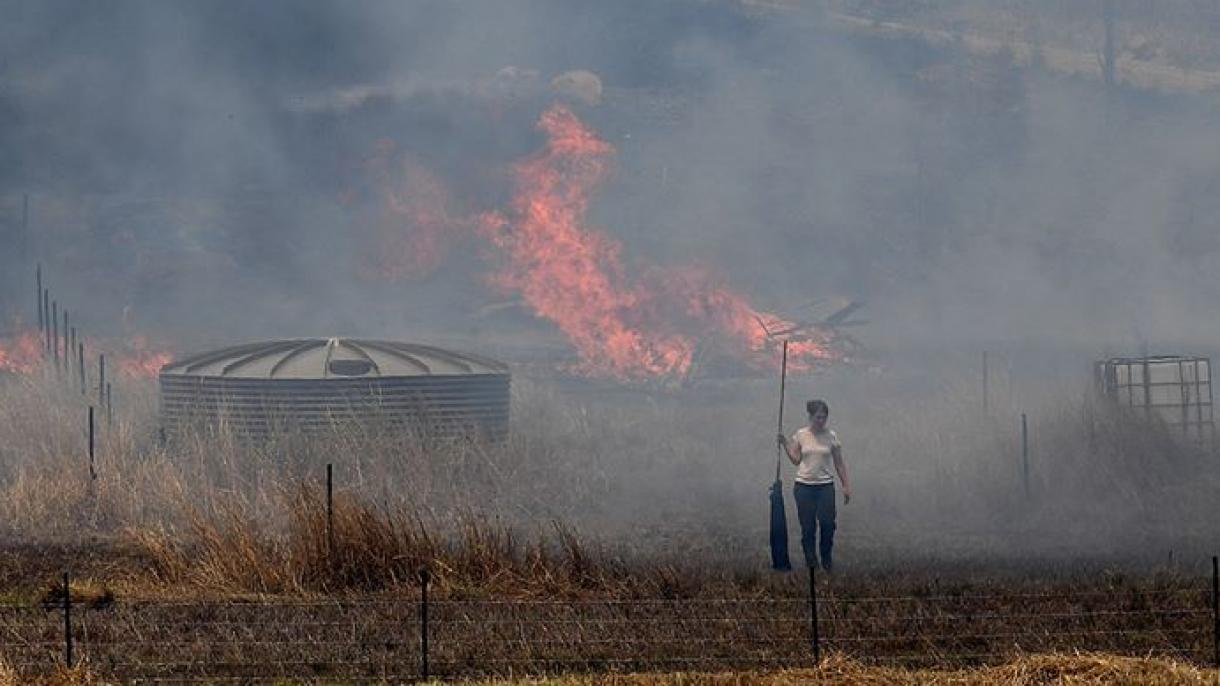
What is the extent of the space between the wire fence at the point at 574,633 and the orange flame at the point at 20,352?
2714cm

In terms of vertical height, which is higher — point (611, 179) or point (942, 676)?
point (611, 179)

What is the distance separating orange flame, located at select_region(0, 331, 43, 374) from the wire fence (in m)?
27.1

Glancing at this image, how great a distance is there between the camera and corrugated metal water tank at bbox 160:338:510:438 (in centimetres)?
2612

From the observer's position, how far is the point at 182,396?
27.0m

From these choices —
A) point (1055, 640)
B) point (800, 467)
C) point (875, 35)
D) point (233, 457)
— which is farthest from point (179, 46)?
point (1055, 640)

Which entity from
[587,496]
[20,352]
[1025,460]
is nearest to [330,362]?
[587,496]

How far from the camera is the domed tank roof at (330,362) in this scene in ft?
88.8

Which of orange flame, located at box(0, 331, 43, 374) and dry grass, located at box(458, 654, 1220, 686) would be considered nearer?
dry grass, located at box(458, 654, 1220, 686)

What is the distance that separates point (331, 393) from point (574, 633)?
14.0 meters

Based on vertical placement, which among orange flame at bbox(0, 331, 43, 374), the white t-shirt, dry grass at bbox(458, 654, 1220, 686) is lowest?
dry grass at bbox(458, 654, 1220, 686)

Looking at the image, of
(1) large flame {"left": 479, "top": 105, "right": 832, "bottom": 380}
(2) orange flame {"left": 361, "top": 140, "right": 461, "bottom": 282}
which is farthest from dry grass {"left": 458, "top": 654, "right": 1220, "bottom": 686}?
(2) orange flame {"left": 361, "top": 140, "right": 461, "bottom": 282}

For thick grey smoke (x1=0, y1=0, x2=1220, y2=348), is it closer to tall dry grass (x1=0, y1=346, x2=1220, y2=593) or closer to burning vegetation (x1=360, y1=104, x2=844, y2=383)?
burning vegetation (x1=360, y1=104, x2=844, y2=383)

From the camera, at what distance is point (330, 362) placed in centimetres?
2741

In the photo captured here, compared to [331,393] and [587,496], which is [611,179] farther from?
[587,496]
